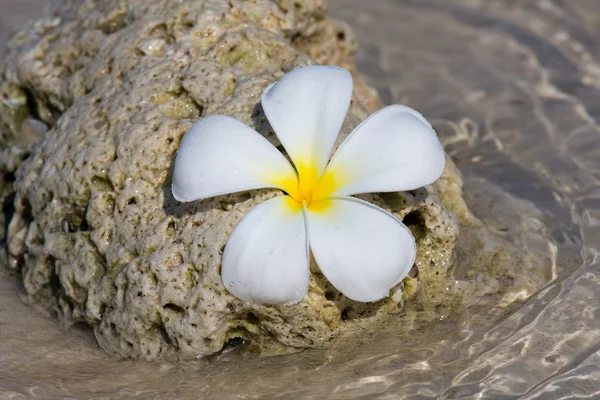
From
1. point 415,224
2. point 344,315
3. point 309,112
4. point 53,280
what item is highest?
point 309,112

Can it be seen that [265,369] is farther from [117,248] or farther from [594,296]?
[594,296]

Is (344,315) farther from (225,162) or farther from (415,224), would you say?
(225,162)

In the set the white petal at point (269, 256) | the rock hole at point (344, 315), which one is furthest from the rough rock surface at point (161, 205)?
the white petal at point (269, 256)

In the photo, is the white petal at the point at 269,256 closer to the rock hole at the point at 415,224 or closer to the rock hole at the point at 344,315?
the rock hole at the point at 344,315

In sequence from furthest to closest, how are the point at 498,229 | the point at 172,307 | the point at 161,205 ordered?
the point at 498,229
the point at 161,205
the point at 172,307

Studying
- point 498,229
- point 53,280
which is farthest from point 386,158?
point 53,280

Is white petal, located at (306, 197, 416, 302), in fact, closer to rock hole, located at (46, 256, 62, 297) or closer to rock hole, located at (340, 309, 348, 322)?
rock hole, located at (340, 309, 348, 322)

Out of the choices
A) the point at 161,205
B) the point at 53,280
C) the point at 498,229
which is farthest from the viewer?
the point at 498,229
